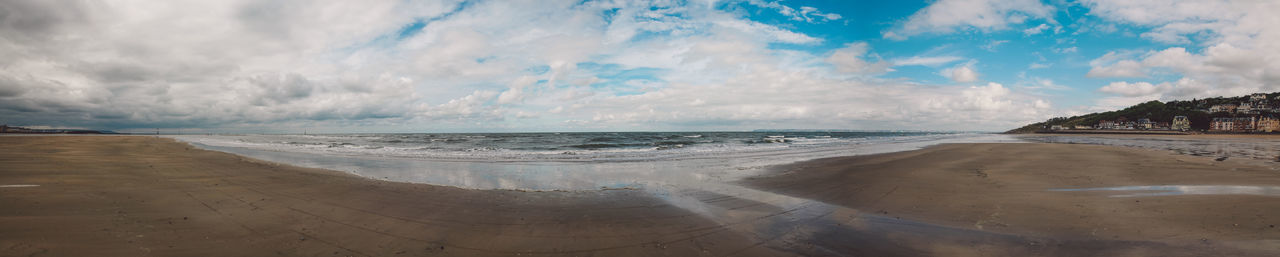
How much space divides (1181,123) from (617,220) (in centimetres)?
14479

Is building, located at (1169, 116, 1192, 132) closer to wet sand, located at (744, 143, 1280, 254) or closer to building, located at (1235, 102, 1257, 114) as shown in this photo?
building, located at (1235, 102, 1257, 114)

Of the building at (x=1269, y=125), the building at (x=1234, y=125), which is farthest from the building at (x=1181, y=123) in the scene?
the building at (x=1269, y=125)

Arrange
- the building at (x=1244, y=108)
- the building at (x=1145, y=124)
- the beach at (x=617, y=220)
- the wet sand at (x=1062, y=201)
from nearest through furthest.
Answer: the beach at (x=617, y=220)
the wet sand at (x=1062, y=201)
the building at (x=1244, y=108)
the building at (x=1145, y=124)

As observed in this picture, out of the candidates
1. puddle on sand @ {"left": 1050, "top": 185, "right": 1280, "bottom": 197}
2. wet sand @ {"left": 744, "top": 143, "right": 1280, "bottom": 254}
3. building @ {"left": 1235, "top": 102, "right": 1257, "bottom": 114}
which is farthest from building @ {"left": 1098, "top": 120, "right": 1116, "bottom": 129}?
puddle on sand @ {"left": 1050, "top": 185, "right": 1280, "bottom": 197}

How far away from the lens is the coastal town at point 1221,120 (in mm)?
78500

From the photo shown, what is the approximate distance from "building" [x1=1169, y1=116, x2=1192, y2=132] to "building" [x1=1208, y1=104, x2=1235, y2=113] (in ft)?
68.7

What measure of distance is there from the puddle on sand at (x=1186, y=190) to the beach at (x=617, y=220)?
168 mm

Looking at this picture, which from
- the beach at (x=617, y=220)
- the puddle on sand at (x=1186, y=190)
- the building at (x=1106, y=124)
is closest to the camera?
the beach at (x=617, y=220)

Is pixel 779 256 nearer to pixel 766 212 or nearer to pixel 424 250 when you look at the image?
pixel 766 212

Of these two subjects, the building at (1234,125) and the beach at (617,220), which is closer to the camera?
the beach at (617,220)

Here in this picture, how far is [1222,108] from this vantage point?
354ft

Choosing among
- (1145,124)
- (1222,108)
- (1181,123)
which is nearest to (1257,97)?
(1222,108)

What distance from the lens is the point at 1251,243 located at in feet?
15.4

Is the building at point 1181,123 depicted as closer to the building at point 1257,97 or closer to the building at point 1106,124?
the building at point 1106,124
